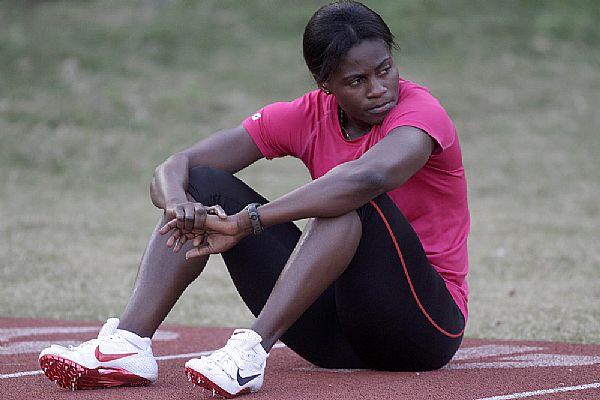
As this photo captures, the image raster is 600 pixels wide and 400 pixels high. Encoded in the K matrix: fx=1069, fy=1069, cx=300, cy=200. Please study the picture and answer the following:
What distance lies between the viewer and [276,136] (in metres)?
4.24

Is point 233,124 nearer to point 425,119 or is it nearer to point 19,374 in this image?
point 19,374

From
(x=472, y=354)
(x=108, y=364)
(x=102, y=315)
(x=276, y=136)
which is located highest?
(x=276, y=136)

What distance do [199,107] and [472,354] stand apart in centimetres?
1114

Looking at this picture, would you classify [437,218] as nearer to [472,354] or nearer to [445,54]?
[472,354]

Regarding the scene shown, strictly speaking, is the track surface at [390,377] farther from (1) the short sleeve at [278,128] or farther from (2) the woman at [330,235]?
(1) the short sleeve at [278,128]

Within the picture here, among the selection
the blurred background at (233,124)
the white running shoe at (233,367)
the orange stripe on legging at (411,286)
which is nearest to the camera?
the white running shoe at (233,367)

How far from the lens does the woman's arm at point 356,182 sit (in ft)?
11.5

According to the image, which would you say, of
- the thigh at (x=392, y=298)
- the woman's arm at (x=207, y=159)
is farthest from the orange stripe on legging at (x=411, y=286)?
the woman's arm at (x=207, y=159)

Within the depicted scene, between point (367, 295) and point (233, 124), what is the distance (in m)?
11.1

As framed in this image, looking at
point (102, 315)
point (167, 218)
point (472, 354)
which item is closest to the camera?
point (167, 218)

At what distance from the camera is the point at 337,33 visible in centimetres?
384

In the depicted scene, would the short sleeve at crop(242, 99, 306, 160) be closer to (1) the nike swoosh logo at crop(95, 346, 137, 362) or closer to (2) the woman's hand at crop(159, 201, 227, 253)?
(2) the woman's hand at crop(159, 201, 227, 253)

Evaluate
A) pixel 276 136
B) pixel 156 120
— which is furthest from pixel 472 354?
pixel 156 120

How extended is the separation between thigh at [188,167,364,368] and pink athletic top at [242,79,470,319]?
331 mm
